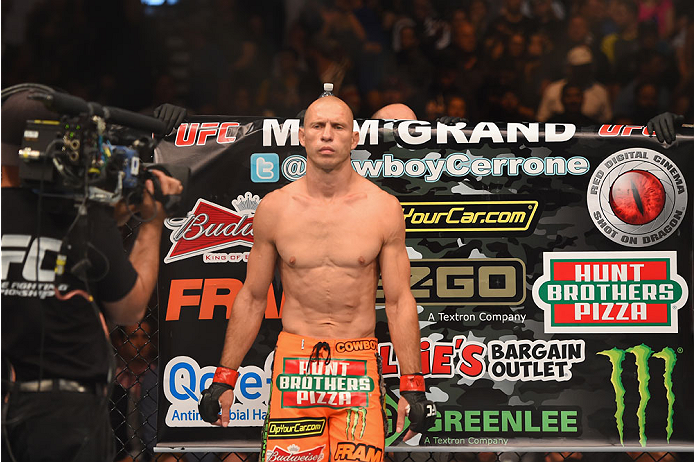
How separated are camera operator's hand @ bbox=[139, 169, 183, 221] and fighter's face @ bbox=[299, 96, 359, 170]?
764 mm

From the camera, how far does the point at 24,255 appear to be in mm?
2451

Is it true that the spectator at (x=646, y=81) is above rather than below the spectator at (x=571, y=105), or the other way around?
above

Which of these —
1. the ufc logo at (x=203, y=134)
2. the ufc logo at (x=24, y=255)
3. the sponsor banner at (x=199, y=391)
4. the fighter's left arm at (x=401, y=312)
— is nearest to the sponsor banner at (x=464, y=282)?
the fighter's left arm at (x=401, y=312)

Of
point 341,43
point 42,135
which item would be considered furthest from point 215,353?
point 341,43

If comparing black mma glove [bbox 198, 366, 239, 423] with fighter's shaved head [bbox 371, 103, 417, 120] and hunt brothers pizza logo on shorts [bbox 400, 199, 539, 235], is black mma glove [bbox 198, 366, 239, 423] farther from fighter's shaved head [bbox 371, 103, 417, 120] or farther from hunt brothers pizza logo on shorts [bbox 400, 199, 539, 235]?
fighter's shaved head [bbox 371, 103, 417, 120]

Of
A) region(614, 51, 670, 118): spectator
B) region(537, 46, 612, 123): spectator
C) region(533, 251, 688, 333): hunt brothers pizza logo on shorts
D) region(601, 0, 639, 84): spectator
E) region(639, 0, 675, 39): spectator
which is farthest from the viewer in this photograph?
region(639, 0, 675, 39): spectator

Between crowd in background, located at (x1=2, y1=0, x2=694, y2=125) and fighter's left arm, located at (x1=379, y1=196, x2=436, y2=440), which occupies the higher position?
crowd in background, located at (x1=2, y1=0, x2=694, y2=125)

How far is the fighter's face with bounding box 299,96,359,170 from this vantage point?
3.27 m

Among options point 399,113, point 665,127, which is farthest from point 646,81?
point 399,113

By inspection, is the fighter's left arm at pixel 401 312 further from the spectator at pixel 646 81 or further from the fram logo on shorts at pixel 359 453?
the spectator at pixel 646 81

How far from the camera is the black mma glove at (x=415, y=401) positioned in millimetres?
3160

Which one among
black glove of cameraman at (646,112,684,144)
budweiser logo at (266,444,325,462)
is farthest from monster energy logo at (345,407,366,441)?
black glove of cameraman at (646,112,684,144)

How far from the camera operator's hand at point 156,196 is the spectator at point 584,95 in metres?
4.09

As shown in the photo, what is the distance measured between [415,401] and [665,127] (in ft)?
5.91
